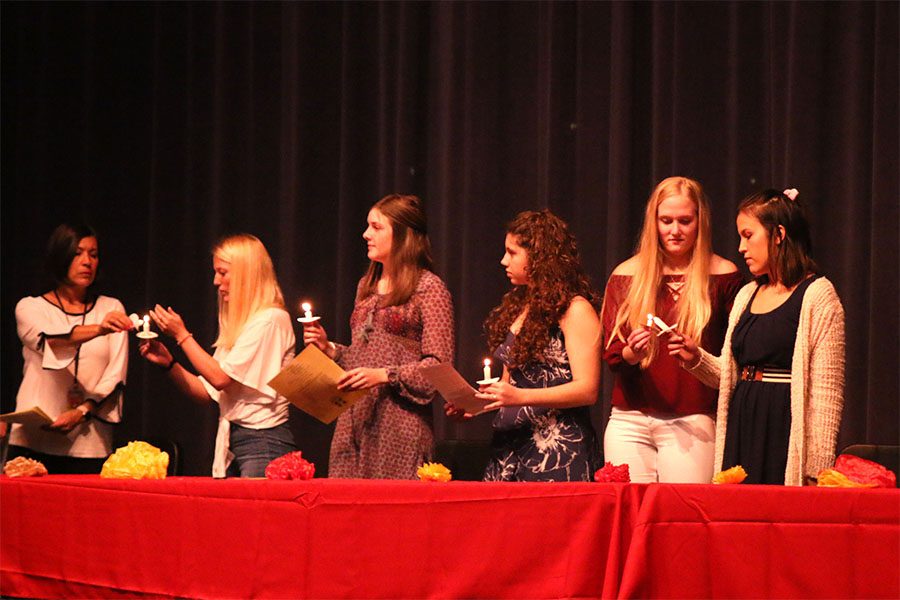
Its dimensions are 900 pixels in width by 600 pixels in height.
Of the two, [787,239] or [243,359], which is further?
[243,359]

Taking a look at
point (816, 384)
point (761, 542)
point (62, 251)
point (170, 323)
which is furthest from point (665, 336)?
point (62, 251)

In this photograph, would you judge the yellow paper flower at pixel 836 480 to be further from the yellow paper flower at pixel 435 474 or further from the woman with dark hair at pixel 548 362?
the yellow paper flower at pixel 435 474

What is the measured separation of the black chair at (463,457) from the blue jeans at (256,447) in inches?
33.9

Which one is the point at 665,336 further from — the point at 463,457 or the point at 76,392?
the point at 76,392

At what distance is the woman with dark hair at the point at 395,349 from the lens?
3621mm

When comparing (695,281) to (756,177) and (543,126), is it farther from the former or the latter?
(543,126)

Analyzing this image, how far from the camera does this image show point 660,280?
142 inches

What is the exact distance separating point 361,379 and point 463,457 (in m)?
1.22

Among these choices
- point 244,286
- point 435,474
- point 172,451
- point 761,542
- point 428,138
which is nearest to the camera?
point 761,542

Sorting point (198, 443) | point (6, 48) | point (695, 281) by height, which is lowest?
point (198, 443)

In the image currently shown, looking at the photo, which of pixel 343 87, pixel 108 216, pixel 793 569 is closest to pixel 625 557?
pixel 793 569

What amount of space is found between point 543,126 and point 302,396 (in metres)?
2.44

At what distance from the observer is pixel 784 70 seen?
16.3 ft

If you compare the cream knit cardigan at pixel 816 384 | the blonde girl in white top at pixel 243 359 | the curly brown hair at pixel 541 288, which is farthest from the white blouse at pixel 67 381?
the cream knit cardigan at pixel 816 384
